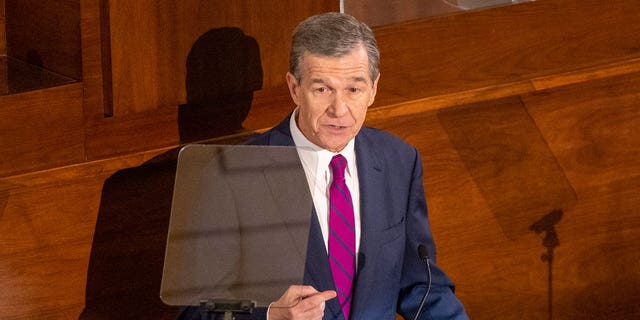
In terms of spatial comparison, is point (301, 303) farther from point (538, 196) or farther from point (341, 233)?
point (538, 196)

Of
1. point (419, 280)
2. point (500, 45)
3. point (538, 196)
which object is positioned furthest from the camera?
point (538, 196)

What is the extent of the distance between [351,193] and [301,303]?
0.43 m

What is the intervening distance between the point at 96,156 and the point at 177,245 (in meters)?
0.71

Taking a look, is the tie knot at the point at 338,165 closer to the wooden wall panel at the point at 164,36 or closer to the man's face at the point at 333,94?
the man's face at the point at 333,94

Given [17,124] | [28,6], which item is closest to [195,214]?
[17,124]

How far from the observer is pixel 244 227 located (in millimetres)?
3051

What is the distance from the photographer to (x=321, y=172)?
10.6 feet

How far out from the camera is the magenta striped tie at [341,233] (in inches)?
128

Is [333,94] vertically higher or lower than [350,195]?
higher

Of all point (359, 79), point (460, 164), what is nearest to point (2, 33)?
point (359, 79)

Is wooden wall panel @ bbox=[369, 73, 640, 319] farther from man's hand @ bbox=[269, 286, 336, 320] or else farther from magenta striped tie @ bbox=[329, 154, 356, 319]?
man's hand @ bbox=[269, 286, 336, 320]

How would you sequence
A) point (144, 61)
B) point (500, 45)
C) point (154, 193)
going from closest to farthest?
point (144, 61) < point (154, 193) < point (500, 45)

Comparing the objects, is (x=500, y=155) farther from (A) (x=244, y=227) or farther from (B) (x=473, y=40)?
(A) (x=244, y=227)

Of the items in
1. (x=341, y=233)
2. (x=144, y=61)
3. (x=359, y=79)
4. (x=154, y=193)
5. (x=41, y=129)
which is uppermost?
(x=359, y=79)
